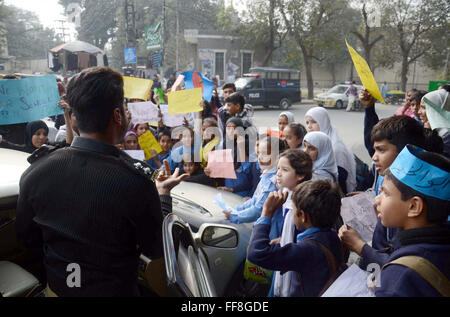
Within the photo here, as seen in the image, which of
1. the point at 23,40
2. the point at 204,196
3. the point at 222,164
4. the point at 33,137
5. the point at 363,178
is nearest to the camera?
the point at 204,196

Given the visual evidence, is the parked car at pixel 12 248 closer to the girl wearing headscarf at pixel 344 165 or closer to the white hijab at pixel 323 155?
the white hijab at pixel 323 155

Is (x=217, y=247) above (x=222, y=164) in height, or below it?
below

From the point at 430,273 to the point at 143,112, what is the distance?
13.1 ft

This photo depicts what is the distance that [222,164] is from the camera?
3682 millimetres

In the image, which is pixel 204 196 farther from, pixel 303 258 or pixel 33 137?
pixel 33 137

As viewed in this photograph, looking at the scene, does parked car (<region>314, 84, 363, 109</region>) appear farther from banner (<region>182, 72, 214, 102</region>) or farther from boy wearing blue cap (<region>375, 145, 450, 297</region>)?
boy wearing blue cap (<region>375, 145, 450, 297</region>)

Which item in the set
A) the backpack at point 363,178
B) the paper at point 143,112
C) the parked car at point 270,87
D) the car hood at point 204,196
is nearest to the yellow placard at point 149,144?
the paper at point 143,112

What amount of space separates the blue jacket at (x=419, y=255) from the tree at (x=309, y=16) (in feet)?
94.9

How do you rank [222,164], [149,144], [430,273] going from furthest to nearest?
[149,144] < [222,164] < [430,273]

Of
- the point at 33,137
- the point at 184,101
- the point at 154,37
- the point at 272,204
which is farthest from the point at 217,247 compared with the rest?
the point at 154,37

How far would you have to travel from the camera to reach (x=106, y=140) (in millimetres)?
1513

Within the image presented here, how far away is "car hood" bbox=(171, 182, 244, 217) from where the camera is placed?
331 centimetres

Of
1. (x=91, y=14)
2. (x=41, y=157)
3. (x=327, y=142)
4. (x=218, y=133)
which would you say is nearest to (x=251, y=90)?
(x=218, y=133)

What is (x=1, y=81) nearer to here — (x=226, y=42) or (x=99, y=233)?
(x=99, y=233)
